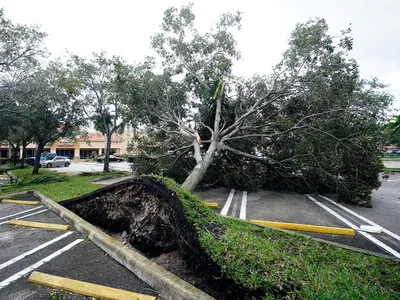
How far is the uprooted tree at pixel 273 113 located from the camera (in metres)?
8.12

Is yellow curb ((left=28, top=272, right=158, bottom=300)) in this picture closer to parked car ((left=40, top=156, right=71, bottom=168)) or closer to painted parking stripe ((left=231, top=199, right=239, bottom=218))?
painted parking stripe ((left=231, top=199, right=239, bottom=218))

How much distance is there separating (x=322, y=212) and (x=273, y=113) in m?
5.13

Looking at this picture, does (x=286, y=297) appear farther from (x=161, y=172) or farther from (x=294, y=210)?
(x=161, y=172)

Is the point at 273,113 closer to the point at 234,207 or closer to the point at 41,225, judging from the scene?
the point at 234,207

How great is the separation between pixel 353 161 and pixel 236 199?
14.2ft

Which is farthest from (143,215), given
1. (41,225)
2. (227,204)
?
(227,204)

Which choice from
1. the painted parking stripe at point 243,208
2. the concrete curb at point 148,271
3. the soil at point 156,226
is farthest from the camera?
the painted parking stripe at point 243,208

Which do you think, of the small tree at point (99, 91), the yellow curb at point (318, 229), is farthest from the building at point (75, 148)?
the yellow curb at point (318, 229)

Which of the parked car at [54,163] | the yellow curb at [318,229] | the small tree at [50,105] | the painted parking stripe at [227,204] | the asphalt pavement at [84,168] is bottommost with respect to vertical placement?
the asphalt pavement at [84,168]

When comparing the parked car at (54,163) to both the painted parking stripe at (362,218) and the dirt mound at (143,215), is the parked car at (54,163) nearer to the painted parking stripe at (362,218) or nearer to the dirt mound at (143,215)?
the dirt mound at (143,215)

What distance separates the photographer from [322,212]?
662cm

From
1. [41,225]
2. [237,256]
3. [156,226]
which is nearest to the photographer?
[237,256]

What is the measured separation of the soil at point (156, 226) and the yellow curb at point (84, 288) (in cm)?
70

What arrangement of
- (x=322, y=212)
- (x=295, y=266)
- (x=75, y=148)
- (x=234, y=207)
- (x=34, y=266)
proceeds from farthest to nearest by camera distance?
1. (x=75, y=148)
2. (x=234, y=207)
3. (x=322, y=212)
4. (x=34, y=266)
5. (x=295, y=266)
